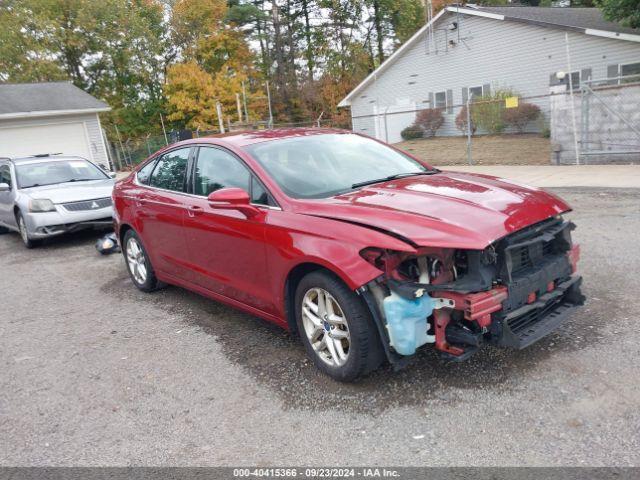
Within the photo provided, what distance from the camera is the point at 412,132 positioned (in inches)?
1028

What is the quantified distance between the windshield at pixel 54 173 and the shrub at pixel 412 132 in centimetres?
1846

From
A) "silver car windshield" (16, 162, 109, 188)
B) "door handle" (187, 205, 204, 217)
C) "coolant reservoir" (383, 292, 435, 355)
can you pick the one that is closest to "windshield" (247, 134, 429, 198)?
"door handle" (187, 205, 204, 217)

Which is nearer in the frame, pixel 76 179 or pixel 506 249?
pixel 506 249

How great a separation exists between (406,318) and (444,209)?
0.73 metres

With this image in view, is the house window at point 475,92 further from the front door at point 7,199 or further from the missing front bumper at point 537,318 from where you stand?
the missing front bumper at point 537,318

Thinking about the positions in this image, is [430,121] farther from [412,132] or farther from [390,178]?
[390,178]

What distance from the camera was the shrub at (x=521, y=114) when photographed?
20797mm

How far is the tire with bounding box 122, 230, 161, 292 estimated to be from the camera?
18.8 ft

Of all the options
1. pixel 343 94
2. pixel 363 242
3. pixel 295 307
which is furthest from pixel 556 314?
pixel 343 94

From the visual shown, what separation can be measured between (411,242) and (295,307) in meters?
1.07

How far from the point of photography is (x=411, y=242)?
3012 mm

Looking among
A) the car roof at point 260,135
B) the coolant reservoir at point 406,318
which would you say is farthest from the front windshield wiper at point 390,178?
the coolant reservoir at point 406,318

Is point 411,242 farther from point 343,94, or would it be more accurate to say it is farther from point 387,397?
point 343,94

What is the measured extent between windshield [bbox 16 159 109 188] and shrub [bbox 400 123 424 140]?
18.5m
